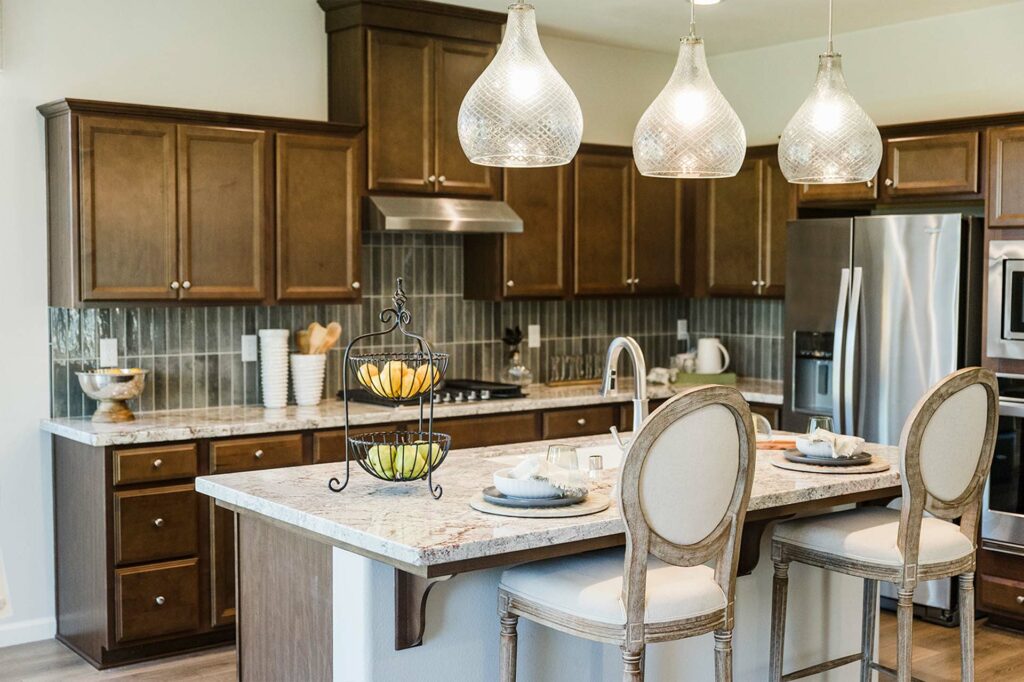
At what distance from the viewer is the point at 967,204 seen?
5449 mm

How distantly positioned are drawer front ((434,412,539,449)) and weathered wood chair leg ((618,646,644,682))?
2459 mm

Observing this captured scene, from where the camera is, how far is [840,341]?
5.26 metres

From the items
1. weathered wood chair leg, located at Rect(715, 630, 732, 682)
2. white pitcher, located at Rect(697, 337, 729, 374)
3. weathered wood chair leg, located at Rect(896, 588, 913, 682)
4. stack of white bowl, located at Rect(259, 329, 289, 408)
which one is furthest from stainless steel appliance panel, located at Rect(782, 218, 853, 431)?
weathered wood chair leg, located at Rect(715, 630, 732, 682)

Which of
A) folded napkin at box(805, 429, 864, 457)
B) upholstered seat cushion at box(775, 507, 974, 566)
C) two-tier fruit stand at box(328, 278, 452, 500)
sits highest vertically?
two-tier fruit stand at box(328, 278, 452, 500)

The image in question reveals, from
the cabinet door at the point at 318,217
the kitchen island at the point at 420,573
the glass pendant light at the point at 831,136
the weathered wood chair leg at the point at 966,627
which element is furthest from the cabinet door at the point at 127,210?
the weathered wood chair leg at the point at 966,627

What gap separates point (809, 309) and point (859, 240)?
42cm

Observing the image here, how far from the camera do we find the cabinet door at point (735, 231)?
6.04 meters

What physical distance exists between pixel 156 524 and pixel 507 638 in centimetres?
205

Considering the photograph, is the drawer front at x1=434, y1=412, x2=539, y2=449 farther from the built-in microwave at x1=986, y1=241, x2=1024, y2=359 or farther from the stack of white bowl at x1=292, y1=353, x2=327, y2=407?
the built-in microwave at x1=986, y1=241, x2=1024, y2=359

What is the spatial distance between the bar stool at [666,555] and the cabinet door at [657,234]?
11.6ft

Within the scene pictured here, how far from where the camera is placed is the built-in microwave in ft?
15.8

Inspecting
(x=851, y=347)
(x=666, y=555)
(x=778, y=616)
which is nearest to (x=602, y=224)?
(x=851, y=347)

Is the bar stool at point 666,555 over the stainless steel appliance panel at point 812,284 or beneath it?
beneath

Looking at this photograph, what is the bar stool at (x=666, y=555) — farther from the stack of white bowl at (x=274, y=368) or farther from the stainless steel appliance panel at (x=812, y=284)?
the stainless steel appliance panel at (x=812, y=284)
